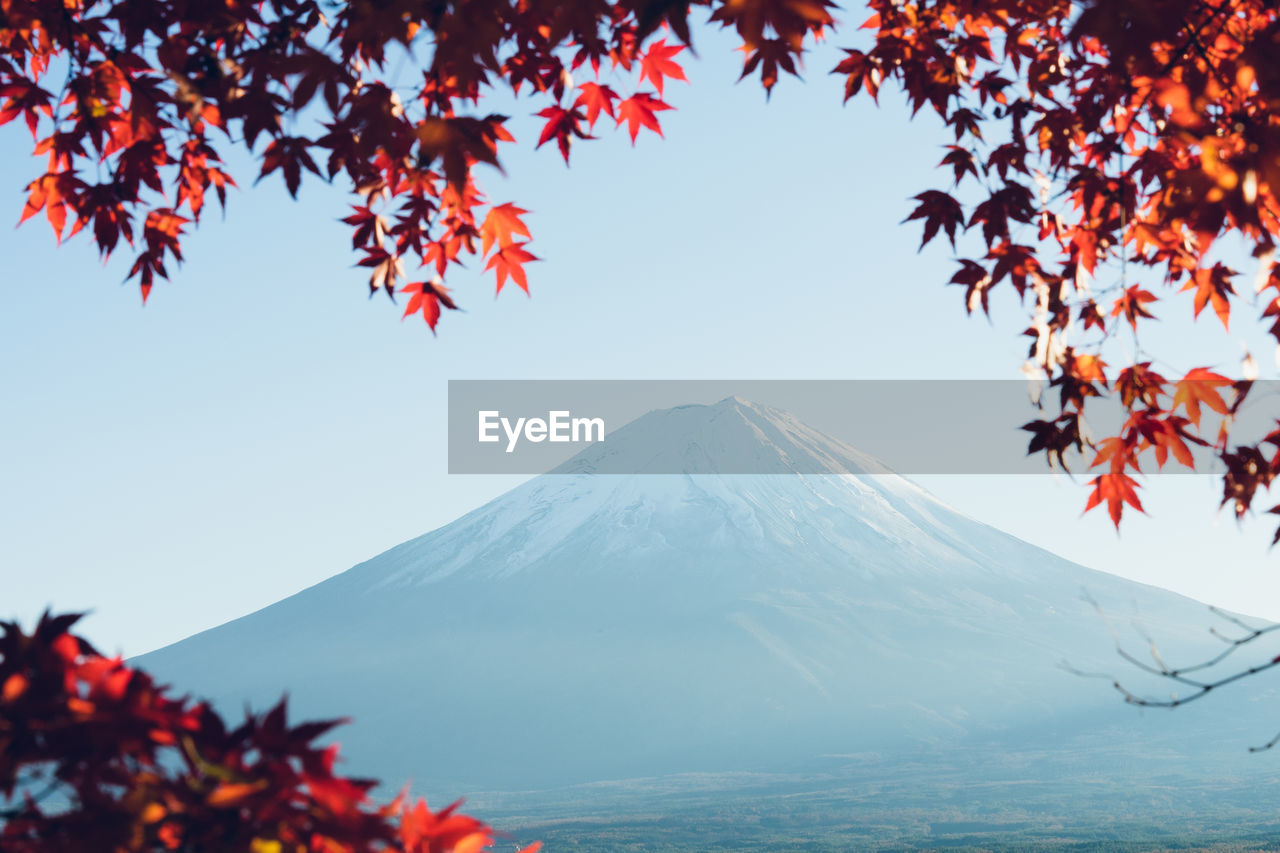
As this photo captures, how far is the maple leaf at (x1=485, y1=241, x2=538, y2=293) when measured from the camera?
4398 mm

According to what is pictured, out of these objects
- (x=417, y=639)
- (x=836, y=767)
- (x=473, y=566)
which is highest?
(x=473, y=566)

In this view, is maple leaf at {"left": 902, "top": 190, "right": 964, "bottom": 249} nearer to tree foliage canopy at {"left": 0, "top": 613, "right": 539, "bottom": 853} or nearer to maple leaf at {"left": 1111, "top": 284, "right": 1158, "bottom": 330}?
maple leaf at {"left": 1111, "top": 284, "right": 1158, "bottom": 330}

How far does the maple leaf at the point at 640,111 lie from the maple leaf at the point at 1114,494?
7.82ft

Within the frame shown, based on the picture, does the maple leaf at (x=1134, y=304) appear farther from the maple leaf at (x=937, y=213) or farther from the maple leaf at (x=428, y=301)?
the maple leaf at (x=428, y=301)

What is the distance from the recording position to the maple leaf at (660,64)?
4.60m

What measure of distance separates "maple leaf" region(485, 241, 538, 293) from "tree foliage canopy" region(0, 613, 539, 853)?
100 inches

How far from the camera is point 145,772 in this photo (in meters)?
2.08

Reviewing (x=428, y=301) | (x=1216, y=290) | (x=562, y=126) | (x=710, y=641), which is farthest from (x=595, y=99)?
(x=710, y=641)

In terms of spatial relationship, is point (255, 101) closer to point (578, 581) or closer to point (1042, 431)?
point (1042, 431)

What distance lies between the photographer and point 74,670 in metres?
2.20

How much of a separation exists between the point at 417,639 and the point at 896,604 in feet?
264

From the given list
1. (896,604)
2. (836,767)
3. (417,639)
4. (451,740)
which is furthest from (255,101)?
(417,639)

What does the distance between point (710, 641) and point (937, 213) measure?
166310 millimetres

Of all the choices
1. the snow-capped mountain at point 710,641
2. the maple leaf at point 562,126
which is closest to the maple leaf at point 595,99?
the maple leaf at point 562,126
